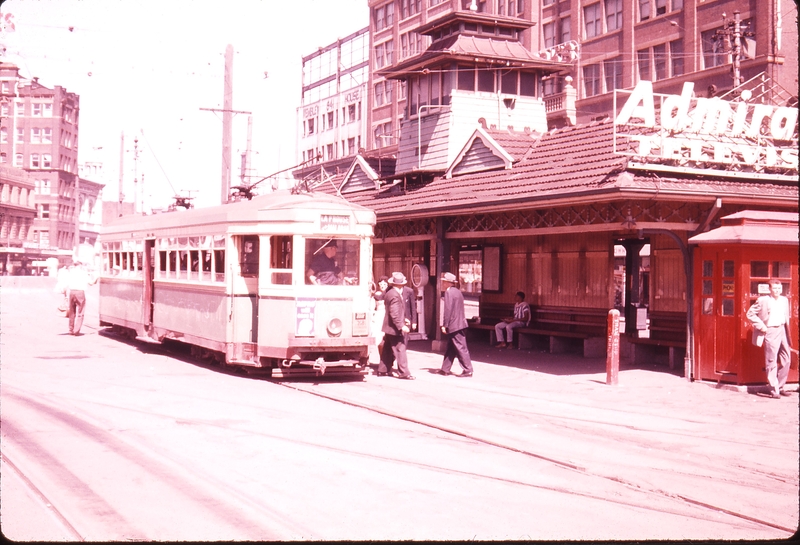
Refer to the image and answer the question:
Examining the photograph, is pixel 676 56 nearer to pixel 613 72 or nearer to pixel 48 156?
pixel 613 72

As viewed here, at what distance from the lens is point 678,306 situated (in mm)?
17188

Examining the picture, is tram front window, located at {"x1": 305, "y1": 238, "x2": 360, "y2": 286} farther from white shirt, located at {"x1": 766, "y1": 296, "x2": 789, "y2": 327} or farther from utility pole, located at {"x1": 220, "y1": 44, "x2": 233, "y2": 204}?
utility pole, located at {"x1": 220, "y1": 44, "x2": 233, "y2": 204}

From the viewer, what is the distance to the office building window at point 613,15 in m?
44.8

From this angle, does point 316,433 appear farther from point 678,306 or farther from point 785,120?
point 785,120

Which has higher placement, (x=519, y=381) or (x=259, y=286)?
(x=259, y=286)

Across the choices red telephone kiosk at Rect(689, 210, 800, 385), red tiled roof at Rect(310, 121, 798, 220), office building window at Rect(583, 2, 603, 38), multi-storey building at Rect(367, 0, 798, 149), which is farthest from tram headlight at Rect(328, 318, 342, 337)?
office building window at Rect(583, 2, 603, 38)

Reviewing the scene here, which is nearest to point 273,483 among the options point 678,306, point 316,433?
point 316,433

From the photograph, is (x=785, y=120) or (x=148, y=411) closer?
(x=148, y=411)

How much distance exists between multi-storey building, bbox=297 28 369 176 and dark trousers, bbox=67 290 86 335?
37.3 m

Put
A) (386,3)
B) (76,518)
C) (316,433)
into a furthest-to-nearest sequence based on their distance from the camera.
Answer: (386,3), (316,433), (76,518)

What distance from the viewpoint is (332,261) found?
49.3 feet

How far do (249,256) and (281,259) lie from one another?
2.56 feet

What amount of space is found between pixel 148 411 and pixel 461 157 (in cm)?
1501

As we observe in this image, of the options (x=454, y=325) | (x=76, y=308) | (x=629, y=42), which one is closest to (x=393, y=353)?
(x=454, y=325)
